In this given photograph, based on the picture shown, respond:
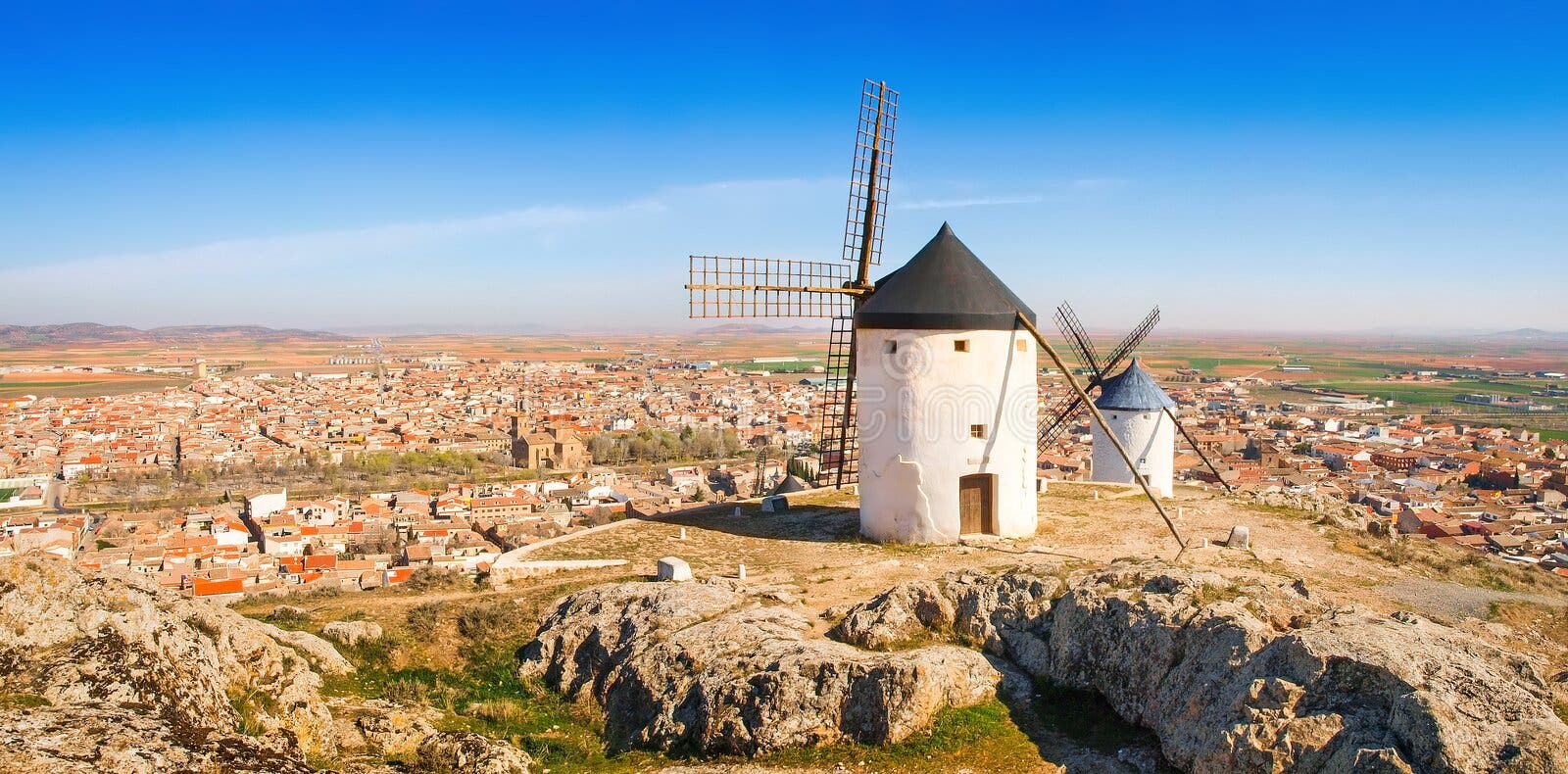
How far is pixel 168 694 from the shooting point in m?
6.02

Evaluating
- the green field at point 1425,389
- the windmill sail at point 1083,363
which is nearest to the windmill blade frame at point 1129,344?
the windmill sail at point 1083,363

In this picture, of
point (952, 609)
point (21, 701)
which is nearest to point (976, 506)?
point (952, 609)

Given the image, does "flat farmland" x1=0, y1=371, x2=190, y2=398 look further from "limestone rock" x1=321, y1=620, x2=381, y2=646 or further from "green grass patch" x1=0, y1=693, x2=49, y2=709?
"green grass patch" x1=0, y1=693, x2=49, y2=709

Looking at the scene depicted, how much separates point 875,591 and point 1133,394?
35.5ft

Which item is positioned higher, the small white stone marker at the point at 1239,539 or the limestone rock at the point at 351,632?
the small white stone marker at the point at 1239,539

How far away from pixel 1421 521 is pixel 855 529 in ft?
103

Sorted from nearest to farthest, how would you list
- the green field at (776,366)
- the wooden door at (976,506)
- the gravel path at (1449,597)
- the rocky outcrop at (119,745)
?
the rocky outcrop at (119,745) → the gravel path at (1449,597) → the wooden door at (976,506) → the green field at (776,366)

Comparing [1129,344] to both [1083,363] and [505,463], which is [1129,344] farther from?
[505,463]

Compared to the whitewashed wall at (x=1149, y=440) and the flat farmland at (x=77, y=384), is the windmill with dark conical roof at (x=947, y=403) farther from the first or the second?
the flat farmland at (x=77, y=384)

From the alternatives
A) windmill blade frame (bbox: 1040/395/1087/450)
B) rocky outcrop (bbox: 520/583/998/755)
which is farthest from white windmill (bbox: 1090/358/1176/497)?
rocky outcrop (bbox: 520/583/998/755)

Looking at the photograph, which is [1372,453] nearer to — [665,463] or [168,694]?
[665,463]

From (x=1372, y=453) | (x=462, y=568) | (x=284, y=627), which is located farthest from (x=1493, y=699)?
(x=1372, y=453)

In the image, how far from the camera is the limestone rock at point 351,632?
9594 millimetres

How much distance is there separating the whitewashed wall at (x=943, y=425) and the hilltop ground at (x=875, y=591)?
1.82 feet
